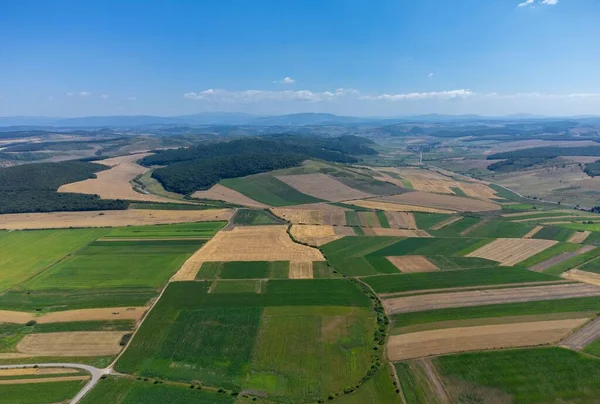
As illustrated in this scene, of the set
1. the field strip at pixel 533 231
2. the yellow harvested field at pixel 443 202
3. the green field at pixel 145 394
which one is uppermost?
the yellow harvested field at pixel 443 202

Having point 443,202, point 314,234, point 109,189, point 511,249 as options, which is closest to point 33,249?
point 314,234

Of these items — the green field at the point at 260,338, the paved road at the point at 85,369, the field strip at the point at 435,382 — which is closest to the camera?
the field strip at the point at 435,382

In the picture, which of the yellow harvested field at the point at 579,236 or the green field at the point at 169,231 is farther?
the green field at the point at 169,231

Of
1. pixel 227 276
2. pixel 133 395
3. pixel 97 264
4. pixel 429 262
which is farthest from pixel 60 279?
pixel 429 262

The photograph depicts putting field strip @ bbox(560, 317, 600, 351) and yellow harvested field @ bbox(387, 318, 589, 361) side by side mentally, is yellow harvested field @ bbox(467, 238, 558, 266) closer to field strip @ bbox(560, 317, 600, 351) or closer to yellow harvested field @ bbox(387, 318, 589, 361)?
field strip @ bbox(560, 317, 600, 351)

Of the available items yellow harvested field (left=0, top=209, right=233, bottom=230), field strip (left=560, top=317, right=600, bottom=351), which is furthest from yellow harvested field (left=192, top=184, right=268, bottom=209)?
field strip (left=560, top=317, right=600, bottom=351)

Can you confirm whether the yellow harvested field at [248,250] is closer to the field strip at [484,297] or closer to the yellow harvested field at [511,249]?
the field strip at [484,297]

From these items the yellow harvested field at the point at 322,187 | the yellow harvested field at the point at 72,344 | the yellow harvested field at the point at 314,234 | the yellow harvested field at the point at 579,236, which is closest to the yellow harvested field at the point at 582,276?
the yellow harvested field at the point at 579,236

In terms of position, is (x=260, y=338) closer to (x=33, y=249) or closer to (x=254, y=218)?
(x=254, y=218)

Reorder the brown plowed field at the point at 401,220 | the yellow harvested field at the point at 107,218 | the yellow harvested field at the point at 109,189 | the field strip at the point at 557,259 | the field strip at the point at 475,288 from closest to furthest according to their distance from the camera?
the field strip at the point at 475,288, the field strip at the point at 557,259, the brown plowed field at the point at 401,220, the yellow harvested field at the point at 107,218, the yellow harvested field at the point at 109,189
